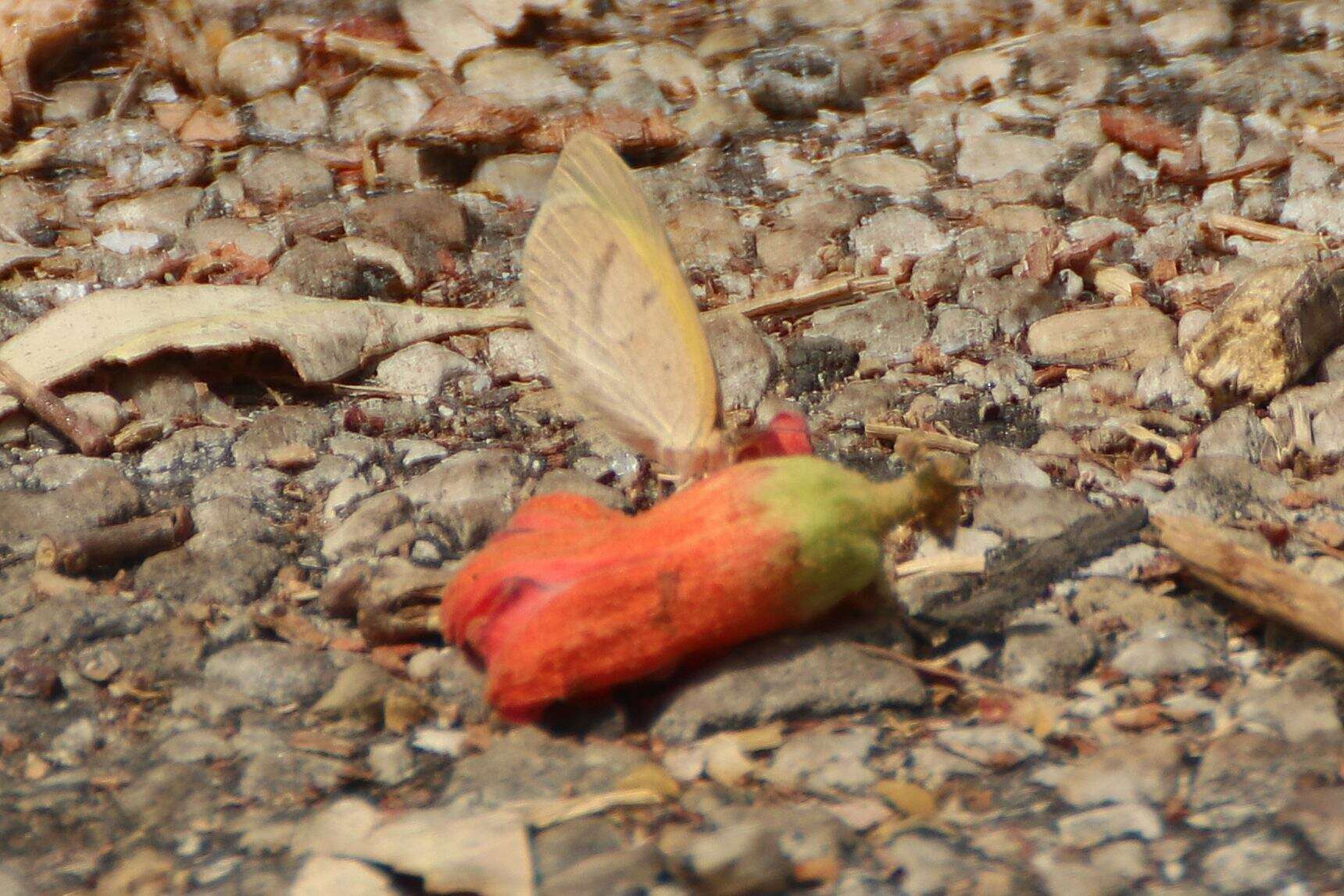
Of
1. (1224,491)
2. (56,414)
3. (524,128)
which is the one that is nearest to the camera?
(1224,491)

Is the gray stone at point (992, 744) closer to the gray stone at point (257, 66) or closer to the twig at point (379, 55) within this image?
the twig at point (379, 55)

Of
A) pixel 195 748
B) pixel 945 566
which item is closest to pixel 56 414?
pixel 195 748

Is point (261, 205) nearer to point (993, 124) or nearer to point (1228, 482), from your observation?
point (993, 124)

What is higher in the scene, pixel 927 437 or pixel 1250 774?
pixel 1250 774

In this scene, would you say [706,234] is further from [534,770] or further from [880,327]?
[534,770]

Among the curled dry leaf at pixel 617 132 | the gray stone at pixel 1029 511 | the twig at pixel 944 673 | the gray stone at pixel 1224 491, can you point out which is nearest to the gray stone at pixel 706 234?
the curled dry leaf at pixel 617 132

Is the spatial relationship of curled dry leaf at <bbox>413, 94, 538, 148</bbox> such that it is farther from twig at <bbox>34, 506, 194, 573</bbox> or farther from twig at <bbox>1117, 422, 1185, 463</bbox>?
twig at <bbox>1117, 422, 1185, 463</bbox>
